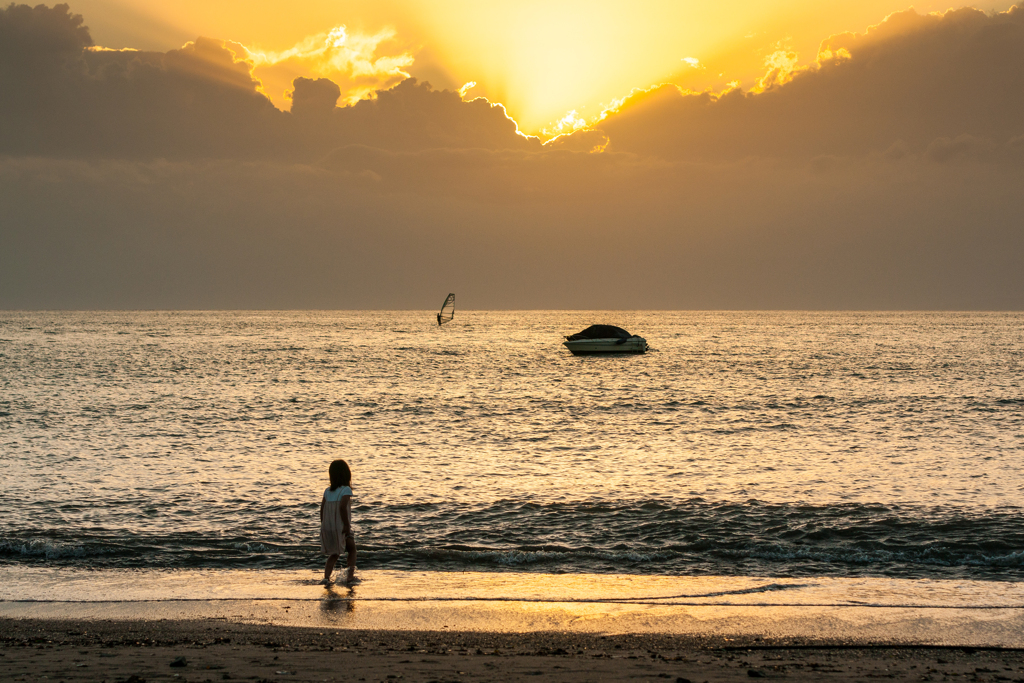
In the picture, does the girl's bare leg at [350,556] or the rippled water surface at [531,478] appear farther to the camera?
the rippled water surface at [531,478]

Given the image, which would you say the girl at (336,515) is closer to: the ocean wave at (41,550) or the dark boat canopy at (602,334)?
the ocean wave at (41,550)

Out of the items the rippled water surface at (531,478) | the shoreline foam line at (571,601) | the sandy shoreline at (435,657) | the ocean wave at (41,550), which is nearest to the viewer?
the sandy shoreline at (435,657)

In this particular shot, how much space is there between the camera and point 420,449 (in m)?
28.0

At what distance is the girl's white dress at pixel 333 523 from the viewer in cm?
1184

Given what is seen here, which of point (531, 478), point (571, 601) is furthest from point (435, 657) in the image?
point (531, 478)

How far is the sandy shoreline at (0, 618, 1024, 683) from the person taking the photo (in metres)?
8.01

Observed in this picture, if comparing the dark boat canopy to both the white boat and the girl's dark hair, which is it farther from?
the girl's dark hair

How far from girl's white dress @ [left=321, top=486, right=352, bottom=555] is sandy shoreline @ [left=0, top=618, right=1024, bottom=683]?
87.6 inches

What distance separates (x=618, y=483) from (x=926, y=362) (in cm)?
7575

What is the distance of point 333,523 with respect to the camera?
38.9ft

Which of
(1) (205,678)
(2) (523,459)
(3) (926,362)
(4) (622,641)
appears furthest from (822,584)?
(3) (926,362)

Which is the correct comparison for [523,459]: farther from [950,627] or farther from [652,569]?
[950,627]

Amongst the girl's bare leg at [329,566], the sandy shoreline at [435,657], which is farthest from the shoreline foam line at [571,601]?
the sandy shoreline at [435,657]

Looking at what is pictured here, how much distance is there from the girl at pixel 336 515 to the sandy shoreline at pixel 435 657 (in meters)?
2.23
